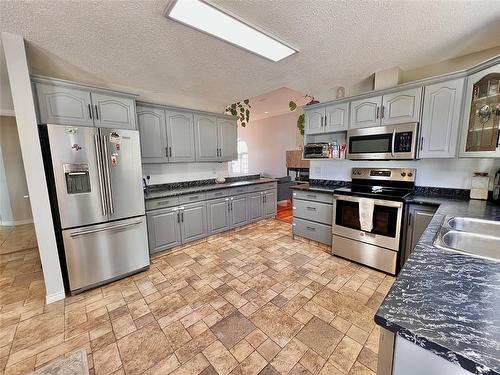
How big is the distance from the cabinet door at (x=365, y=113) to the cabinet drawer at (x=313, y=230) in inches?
60.5

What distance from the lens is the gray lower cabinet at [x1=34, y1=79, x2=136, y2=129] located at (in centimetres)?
210

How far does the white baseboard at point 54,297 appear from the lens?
84.4 inches

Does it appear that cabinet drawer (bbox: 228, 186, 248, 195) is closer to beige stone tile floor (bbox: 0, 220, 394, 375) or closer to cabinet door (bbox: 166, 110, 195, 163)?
cabinet door (bbox: 166, 110, 195, 163)

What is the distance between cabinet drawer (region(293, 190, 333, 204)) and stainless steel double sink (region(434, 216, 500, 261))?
150cm

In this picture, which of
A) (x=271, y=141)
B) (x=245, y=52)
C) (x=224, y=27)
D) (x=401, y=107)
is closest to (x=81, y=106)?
(x=224, y=27)

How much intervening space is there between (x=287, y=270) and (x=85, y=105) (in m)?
Result: 3.04

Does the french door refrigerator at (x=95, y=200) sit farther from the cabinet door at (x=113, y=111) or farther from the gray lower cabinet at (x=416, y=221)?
the gray lower cabinet at (x=416, y=221)

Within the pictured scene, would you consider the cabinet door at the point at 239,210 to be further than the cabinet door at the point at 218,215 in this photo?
Yes

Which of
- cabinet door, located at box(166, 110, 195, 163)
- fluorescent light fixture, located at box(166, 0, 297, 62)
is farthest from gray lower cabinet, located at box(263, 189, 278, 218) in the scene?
fluorescent light fixture, located at box(166, 0, 297, 62)

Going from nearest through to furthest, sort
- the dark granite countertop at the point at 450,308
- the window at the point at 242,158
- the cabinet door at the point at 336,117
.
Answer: the dark granite countertop at the point at 450,308, the cabinet door at the point at 336,117, the window at the point at 242,158

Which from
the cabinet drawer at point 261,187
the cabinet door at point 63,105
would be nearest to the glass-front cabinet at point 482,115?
the cabinet drawer at point 261,187

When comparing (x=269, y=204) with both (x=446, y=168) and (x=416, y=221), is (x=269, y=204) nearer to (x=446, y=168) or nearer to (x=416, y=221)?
(x=416, y=221)

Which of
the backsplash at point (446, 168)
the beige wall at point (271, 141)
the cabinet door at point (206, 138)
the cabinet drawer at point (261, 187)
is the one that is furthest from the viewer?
the beige wall at point (271, 141)

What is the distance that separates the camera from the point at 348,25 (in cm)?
185
